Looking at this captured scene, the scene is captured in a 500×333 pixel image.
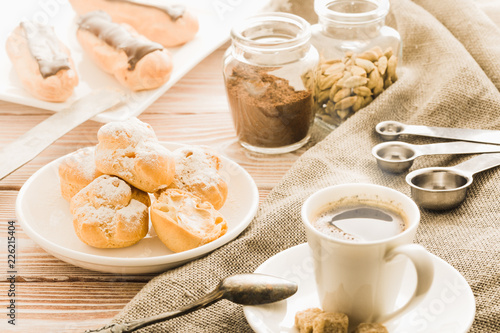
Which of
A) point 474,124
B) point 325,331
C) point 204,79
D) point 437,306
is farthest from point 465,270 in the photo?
point 204,79

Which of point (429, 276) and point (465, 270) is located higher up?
point (429, 276)

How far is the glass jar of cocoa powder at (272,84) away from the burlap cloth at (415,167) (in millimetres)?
96

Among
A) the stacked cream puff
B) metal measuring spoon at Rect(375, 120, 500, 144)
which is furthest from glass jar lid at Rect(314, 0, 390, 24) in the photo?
the stacked cream puff

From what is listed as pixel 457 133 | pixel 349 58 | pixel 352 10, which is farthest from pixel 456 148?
pixel 352 10

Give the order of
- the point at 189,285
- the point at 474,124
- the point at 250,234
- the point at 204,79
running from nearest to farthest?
1. the point at 189,285
2. the point at 250,234
3. the point at 474,124
4. the point at 204,79

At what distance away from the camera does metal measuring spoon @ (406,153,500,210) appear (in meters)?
1.08

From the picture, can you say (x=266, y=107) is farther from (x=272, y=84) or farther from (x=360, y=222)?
(x=360, y=222)

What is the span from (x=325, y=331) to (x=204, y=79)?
1.05 metres

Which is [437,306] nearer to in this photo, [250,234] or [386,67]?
[250,234]

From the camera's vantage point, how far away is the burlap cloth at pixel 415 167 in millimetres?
895

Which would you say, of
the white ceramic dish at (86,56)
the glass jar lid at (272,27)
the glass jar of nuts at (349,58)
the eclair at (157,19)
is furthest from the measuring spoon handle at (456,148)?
the eclair at (157,19)

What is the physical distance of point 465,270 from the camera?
93 cm

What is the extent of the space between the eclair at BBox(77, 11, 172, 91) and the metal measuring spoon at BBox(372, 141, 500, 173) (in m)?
0.58

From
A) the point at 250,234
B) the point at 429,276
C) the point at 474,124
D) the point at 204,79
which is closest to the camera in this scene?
the point at 429,276
